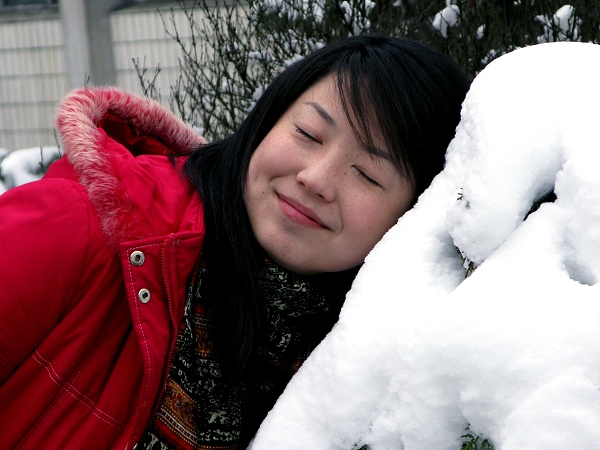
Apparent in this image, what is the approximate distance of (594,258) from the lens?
3.34 ft

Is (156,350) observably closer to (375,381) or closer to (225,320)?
(225,320)

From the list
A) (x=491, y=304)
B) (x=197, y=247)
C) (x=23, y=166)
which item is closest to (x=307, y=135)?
(x=197, y=247)

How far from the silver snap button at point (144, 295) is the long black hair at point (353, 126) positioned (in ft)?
0.66

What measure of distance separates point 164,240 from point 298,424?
553mm

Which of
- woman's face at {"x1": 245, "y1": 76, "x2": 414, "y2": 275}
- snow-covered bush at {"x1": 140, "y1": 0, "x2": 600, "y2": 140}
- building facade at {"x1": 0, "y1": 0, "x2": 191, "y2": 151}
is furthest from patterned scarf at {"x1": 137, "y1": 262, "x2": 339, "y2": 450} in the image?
building facade at {"x1": 0, "y1": 0, "x2": 191, "y2": 151}

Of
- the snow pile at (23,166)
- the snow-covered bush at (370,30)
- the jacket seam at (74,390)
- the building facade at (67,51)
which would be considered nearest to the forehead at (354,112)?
the jacket seam at (74,390)

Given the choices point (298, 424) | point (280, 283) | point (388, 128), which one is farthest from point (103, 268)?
point (388, 128)

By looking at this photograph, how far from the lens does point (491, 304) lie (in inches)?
40.5

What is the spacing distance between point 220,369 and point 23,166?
2.15 metres

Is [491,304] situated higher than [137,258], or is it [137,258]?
[491,304]

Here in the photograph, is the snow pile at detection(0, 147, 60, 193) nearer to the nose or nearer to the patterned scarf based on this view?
the patterned scarf

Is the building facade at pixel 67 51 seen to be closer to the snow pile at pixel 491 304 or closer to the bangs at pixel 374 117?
the bangs at pixel 374 117

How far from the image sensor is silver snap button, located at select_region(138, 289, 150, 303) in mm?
1563

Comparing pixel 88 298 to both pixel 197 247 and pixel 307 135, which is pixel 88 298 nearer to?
pixel 197 247
